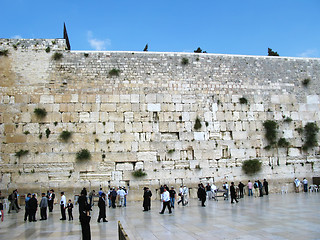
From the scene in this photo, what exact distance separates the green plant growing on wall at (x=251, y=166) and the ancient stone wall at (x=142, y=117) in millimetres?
274

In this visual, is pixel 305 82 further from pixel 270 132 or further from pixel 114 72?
pixel 114 72

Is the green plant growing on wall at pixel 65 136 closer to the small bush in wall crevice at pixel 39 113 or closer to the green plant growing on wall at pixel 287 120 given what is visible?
the small bush in wall crevice at pixel 39 113

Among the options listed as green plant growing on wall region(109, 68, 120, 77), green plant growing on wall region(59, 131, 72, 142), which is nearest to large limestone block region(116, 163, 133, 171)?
green plant growing on wall region(59, 131, 72, 142)

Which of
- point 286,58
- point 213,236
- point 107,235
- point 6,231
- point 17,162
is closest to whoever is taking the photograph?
point 213,236

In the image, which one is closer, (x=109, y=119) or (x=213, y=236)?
(x=213, y=236)

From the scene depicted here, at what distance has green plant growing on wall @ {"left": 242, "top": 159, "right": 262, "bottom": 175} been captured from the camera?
638 inches

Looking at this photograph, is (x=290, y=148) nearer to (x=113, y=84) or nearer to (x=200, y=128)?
(x=200, y=128)

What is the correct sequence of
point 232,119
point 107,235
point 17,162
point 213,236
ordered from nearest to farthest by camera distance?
point 213,236 < point 107,235 < point 17,162 < point 232,119

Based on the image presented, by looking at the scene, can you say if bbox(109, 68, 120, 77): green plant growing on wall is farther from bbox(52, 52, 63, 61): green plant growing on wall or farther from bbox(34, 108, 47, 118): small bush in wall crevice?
bbox(34, 108, 47, 118): small bush in wall crevice

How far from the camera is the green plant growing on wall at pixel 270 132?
664 inches

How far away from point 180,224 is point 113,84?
9559mm

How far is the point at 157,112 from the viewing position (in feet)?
53.1

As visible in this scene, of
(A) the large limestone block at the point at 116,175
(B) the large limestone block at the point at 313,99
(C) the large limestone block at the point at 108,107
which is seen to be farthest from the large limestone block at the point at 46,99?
(B) the large limestone block at the point at 313,99

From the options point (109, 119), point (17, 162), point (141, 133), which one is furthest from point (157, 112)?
point (17, 162)
